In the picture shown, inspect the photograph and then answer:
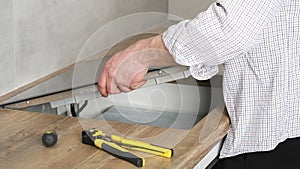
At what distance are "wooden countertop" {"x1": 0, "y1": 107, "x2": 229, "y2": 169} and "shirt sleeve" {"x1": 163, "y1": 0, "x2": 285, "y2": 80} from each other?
166 millimetres

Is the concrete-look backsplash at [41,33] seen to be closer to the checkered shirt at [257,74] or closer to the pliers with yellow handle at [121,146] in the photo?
the pliers with yellow handle at [121,146]

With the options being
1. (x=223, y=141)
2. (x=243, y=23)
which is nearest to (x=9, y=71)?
(x=223, y=141)

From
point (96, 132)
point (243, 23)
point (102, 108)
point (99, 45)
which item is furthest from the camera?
point (99, 45)

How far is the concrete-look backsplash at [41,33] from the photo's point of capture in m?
1.47

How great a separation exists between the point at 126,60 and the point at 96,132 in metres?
0.17

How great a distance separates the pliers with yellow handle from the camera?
1.09 meters

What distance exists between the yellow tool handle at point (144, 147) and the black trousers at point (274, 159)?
0.32 m

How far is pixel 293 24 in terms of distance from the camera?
1.27 metres

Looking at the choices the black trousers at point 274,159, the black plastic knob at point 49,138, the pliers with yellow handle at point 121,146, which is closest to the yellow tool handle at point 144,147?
the pliers with yellow handle at point 121,146

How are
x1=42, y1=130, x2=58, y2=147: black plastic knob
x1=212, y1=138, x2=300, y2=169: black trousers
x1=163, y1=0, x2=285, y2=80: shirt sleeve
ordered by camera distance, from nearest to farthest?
x1=163, y1=0, x2=285, y2=80: shirt sleeve → x1=42, y1=130, x2=58, y2=147: black plastic knob → x1=212, y1=138, x2=300, y2=169: black trousers

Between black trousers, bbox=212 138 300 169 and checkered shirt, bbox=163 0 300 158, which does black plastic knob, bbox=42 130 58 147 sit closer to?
checkered shirt, bbox=163 0 300 158

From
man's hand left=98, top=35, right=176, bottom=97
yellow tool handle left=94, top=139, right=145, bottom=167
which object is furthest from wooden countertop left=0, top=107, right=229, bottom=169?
man's hand left=98, top=35, right=176, bottom=97

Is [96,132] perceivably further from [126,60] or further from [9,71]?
[9,71]

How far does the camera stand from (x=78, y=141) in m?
1.20
